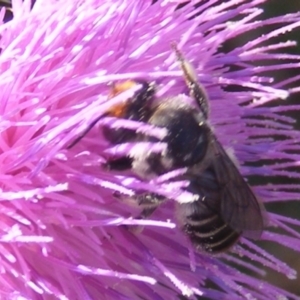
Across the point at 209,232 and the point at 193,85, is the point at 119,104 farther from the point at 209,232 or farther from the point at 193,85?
the point at 209,232

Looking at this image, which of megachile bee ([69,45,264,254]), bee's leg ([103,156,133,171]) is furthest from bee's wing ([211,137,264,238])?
bee's leg ([103,156,133,171])

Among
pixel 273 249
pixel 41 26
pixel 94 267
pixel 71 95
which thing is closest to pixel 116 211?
pixel 94 267

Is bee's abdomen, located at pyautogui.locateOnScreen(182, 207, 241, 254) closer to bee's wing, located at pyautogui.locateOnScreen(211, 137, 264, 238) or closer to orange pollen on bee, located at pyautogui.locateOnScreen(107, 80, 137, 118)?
bee's wing, located at pyautogui.locateOnScreen(211, 137, 264, 238)

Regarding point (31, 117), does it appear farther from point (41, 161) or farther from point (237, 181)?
point (237, 181)

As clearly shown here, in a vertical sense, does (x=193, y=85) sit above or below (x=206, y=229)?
above

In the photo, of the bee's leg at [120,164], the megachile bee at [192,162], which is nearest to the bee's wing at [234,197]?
the megachile bee at [192,162]

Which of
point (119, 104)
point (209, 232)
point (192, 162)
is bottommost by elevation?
point (209, 232)

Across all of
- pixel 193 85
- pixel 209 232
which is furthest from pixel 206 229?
pixel 193 85
